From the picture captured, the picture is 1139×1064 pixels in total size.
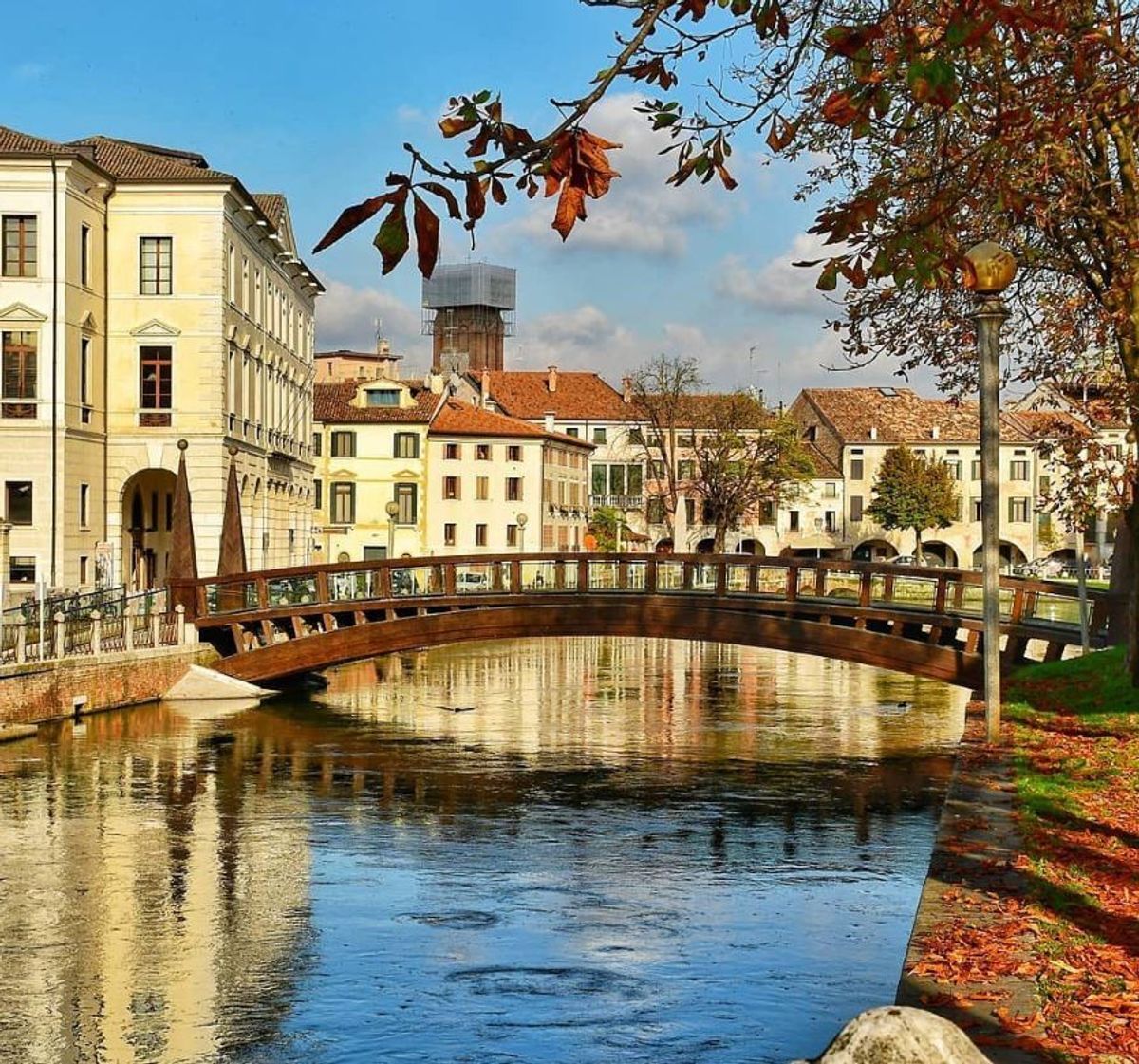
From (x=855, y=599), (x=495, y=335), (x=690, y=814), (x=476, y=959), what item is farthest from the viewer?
(x=495, y=335)

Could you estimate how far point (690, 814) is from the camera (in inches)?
821

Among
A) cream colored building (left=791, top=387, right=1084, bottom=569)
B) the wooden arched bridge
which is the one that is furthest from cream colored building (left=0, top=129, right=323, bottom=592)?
cream colored building (left=791, top=387, right=1084, bottom=569)

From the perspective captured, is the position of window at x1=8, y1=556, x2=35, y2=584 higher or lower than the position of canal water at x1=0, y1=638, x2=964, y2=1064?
higher

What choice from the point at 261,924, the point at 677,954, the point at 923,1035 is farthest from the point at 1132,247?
the point at 923,1035

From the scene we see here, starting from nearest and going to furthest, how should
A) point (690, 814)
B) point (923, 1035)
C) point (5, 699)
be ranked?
point (923, 1035) < point (690, 814) < point (5, 699)

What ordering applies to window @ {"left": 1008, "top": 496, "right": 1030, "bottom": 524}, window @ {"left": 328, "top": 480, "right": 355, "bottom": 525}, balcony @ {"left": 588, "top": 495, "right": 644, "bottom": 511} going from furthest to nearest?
balcony @ {"left": 588, "top": 495, "right": 644, "bottom": 511} < window @ {"left": 1008, "top": 496, "right": 1030, "bottom": 524} < window @ {"left": 328, "top": 480, "right": 355, "bottom": 525}

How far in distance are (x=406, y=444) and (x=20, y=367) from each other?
3450 centimetres

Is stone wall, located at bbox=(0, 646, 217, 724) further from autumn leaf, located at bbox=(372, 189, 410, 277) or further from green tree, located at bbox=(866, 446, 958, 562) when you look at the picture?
green tree, located at bbox=(866, 446, 958, 562)

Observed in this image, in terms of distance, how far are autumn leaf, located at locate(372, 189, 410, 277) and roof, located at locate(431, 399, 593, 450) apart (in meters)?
71.9

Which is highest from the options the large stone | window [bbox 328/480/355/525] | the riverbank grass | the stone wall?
window [bbox 328/480/355/525]

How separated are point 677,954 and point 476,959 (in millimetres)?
1541

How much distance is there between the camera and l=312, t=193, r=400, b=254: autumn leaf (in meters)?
5.38

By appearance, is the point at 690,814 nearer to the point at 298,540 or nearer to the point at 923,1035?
the point at 923,1035

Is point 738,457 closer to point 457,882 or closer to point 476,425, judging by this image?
point 476,425
